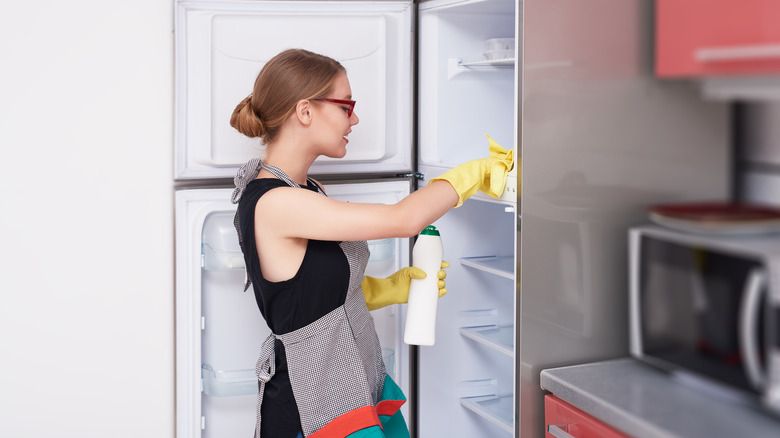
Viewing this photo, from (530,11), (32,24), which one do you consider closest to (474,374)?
(530,11)

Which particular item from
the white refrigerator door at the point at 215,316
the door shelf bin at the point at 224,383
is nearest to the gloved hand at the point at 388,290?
the white refrigerator door at the point at 215,316

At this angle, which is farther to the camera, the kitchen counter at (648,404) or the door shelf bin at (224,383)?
the door shelf bin at (224,383)

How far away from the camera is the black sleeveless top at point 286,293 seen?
6.02ft

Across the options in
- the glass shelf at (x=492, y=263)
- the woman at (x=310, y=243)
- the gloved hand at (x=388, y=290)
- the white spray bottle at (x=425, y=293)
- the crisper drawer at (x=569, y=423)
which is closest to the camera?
the crisper drawer at (x=569, y=423)

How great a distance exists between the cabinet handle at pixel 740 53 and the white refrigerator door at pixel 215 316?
1.20 metres

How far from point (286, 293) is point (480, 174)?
586 millimetres

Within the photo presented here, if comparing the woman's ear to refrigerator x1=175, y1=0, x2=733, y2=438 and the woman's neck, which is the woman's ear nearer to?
the woman's neck

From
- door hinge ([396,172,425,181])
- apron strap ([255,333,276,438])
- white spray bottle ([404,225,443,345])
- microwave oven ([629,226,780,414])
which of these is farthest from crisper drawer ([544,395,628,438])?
door hinge ([396,172,425,181])

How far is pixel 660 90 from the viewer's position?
5.55ft

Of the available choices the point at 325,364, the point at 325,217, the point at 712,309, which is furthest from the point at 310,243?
the point at 712,309

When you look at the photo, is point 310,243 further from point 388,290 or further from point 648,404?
point 648,404

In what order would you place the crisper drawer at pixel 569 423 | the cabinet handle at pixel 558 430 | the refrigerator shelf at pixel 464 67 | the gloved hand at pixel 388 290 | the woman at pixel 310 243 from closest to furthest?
the crisper drawer at pixel 569 423, the cabinet handle at pixel 558 430, the woman at pixel 310 243, the gloved hand at pixel 388 290, the refrigerator shelf at pixel 464 67

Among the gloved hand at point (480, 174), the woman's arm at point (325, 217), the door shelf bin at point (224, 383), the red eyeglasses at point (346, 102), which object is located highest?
the red eyeglasses at point (346, 102)

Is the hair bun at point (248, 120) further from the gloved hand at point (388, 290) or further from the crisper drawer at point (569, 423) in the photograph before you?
the crisper drawer at point (569, 423)
